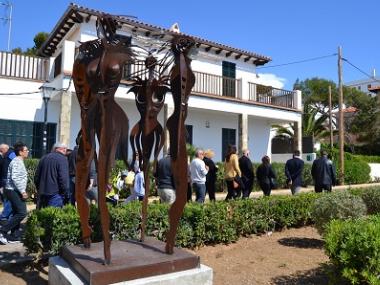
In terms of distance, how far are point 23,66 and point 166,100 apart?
18.5 ft

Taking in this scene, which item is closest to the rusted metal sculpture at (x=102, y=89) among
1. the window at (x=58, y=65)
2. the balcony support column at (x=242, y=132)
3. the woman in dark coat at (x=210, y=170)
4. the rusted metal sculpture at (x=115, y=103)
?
the rusted metal sculpture at (x=115, y=103)

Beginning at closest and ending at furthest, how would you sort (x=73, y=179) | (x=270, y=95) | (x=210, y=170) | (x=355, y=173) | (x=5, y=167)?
1. (x=5, y=167)
2. (x=73, y=179)
3. (x=210, y=170)
4. (x=270, y=95)
5. (x=355, y=173)

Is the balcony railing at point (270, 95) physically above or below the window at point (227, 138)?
above

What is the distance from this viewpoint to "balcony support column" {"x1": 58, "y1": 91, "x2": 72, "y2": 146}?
1405 centimetres

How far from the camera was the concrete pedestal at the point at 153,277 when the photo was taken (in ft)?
12.1

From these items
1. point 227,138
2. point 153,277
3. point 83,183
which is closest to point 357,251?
point 153,277

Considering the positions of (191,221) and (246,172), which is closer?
(191,221)

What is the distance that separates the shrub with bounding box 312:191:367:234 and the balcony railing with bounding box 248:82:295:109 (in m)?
13.4

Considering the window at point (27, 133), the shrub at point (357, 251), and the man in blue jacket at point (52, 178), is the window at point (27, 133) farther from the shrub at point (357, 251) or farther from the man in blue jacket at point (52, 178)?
the shrub at point (357, 251)

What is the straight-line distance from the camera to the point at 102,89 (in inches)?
147

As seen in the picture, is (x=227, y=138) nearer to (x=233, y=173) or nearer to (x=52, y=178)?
(x=233, y=173)

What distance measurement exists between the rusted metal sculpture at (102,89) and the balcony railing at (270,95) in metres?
16.3

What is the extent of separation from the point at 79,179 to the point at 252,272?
2.66 m

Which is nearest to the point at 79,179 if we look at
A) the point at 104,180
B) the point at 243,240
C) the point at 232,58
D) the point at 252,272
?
the point at 104,180
